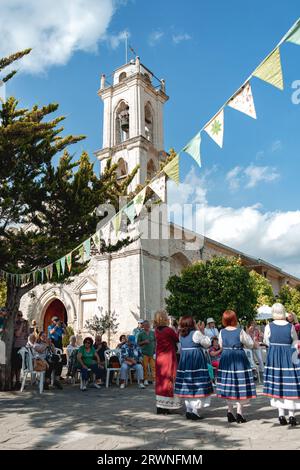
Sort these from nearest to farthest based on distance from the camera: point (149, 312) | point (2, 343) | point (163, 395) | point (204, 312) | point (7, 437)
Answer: point (7, 437), point (163, 395), point (2, 343), point (204, 312), point (149, 312)

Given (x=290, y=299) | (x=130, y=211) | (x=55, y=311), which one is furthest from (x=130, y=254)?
(x=290, y=299)

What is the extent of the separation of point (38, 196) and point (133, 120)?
53.9 ft

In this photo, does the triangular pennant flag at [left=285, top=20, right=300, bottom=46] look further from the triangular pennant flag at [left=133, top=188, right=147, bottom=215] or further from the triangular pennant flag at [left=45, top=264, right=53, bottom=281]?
the triangular pennant flag at [left=45, top=264, right=53, bottom=281]

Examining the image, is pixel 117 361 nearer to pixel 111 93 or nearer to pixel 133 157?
pixel 133 157

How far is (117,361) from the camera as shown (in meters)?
10.7

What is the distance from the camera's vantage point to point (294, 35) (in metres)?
4.74

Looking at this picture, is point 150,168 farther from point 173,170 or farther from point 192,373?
point 192,373

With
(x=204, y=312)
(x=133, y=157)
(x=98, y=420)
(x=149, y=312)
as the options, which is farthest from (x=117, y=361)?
(x=133, y=157)

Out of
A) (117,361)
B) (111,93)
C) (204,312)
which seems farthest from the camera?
(111,93)

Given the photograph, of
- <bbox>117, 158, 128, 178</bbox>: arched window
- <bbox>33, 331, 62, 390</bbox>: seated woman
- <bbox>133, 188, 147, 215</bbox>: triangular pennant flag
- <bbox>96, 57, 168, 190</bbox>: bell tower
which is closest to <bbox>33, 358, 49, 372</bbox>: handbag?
<bbox>33, 331, 62, 390</bbox>: seated woman

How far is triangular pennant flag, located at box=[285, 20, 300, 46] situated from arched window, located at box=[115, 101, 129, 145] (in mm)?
21381

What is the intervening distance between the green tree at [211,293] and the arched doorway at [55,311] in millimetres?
8664

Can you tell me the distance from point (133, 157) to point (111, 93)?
596 cm
